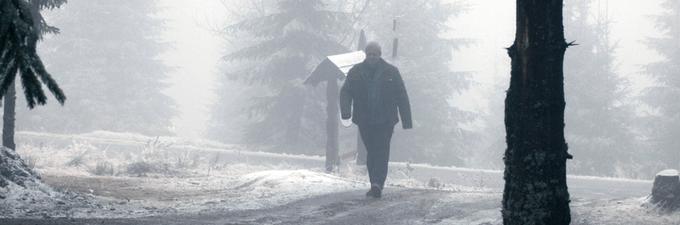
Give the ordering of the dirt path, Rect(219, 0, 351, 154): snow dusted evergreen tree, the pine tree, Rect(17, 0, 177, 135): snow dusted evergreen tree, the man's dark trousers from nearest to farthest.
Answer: the pine tree → the dirt path → the man's dark trousers → Rect(219, 0, 351, 154): snow dusted evergreen tree → Rect(17, 0, 177, 135): snow dusted evergreen tree

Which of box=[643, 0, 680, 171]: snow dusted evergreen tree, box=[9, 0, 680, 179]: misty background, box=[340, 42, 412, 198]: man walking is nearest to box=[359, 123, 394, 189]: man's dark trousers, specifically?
box=[340, 42, 412, 198]: man walking

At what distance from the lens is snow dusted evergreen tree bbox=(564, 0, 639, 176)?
84.8ft

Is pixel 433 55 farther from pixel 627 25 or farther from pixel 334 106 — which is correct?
pixel 627 25

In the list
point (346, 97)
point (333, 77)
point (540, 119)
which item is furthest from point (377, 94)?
point (333, 77)

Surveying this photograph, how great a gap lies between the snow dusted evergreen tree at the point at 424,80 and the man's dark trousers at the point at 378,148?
15.3 metres

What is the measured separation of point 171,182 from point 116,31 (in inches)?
974

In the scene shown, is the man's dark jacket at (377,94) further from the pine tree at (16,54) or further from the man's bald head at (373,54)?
the pine tree at (16,54)

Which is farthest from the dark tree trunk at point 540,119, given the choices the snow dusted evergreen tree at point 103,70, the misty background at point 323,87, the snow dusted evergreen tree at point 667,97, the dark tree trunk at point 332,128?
the snow dusted evergreen tree at point 103,70

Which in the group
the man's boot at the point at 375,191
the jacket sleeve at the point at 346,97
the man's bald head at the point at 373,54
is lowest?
the man's boot at the point at 375,191

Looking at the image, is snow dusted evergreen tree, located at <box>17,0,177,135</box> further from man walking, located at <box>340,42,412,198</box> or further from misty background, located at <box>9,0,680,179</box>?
man walking, located at <box>340,42,412,198</box>

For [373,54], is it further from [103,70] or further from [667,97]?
[103,70]

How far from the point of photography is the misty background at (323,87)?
24.0 meters

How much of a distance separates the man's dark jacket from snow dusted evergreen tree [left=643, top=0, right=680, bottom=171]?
19765 mm

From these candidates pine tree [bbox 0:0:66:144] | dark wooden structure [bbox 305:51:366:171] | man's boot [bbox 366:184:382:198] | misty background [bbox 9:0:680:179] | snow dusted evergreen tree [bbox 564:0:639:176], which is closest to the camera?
pine tree [bbox 0:0:66:144]
